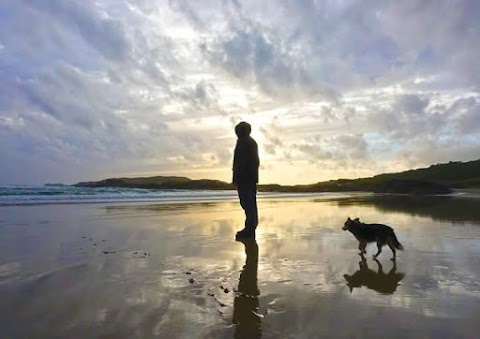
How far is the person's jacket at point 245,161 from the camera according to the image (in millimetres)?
10672

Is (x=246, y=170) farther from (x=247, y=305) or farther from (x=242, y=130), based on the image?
(x=247, y=305)

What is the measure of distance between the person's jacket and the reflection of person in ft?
11.3

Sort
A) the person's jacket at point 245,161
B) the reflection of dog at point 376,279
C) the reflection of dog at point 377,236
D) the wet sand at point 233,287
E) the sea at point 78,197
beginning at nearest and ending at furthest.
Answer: the wet sand at point 233,287
the reflection of dog at point 376,279
the reflection of dog at point 377,236
the person's jacket at point 245,161
the sea at point 78,197

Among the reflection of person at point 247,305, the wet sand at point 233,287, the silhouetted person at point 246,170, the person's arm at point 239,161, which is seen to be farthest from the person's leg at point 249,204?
the reflection of person at point 247,305

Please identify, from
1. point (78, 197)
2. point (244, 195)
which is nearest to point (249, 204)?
point (244, 195)

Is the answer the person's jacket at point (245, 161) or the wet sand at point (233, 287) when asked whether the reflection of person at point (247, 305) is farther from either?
the person's jacket at point (245, 161)

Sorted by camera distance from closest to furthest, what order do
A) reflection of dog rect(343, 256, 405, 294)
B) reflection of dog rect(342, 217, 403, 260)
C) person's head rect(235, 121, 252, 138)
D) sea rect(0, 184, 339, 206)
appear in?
reflection of dog rect(343, 256, 405, 294) → reflection of dog rect(342, 217, 403, 260) → person's head rect(235, 121, 252, 138) → sea rect(0, 184, 339, 206)

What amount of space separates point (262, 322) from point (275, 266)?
2894 millimetres

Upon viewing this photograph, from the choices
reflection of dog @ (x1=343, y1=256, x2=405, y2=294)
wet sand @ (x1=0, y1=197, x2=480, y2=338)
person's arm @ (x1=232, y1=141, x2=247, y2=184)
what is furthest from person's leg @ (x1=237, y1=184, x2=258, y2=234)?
reflection of dog @ (x1=343, y1=256, x2=405, y2=294)

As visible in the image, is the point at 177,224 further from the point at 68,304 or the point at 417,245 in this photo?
the point at 68,304

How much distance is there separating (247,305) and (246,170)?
19.6ft

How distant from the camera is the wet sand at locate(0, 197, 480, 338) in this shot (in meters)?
4.20

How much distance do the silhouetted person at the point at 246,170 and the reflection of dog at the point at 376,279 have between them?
3863 mm

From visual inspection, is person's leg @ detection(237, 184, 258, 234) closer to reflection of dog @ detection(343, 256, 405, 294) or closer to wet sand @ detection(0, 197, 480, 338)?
wet sand @ detection(0, 197, 480, 338)
